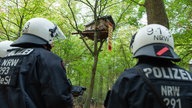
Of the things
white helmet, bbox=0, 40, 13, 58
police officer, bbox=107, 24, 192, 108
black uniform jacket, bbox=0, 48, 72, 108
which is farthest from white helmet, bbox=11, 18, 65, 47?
police officer, bbox=107, 24, 192, 108

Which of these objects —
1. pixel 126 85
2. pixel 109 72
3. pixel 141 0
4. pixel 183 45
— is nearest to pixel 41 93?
pixel 126 85

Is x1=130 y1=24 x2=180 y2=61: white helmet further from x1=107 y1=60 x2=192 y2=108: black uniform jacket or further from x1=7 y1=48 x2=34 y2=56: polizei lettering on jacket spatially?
x1=7 y1=48 x2=34 y2=56: polizei lettering on jacket

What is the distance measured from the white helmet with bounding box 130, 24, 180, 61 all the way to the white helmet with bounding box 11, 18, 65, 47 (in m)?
1.11

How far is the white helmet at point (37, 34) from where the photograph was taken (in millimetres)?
3096

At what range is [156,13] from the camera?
16.5 feet

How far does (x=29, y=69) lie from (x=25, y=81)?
123 millimetres

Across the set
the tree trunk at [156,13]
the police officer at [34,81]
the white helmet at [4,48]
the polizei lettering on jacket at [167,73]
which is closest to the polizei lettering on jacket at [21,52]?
the police officer at [34,81]

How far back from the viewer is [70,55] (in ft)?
56.2

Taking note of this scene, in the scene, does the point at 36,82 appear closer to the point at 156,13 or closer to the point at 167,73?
the point at 167,73

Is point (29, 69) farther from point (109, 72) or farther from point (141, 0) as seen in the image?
point (109, 72)

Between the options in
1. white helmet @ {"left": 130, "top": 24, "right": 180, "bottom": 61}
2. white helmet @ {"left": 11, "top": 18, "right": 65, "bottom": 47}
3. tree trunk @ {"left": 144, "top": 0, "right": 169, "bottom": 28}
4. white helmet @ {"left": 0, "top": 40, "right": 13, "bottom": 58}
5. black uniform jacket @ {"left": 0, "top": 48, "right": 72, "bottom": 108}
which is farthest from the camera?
tree trunk @ {"left": 144, "top": 0, "right": 169, "bottom": 28}

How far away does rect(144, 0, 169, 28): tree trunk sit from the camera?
4957 millimetres

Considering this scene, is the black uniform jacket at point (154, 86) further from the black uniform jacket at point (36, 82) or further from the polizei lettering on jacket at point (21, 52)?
the polizei lettering on jacket at point (21, 52)

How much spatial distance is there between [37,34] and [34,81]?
1.99 feet
